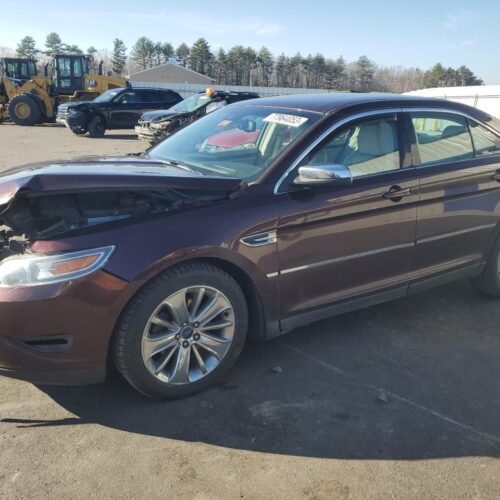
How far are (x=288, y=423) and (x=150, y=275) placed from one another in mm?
1106

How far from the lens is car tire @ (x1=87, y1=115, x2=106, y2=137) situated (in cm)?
2020

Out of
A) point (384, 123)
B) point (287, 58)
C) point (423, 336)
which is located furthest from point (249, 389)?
point (287, 58)

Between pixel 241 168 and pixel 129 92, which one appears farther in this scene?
→ pixel 129 92

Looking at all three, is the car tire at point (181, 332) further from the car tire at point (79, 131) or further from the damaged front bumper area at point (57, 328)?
the car tire at point (79, 131)

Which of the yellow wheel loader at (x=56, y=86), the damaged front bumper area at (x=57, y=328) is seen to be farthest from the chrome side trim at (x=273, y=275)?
the yellow wheel loader at (x=56, y=86)

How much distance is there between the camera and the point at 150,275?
269cm

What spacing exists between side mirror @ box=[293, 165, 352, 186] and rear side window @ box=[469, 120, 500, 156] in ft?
5.44

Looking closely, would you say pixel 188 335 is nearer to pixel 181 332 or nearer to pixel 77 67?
pixel 181 332

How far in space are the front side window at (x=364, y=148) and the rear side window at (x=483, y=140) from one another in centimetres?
90

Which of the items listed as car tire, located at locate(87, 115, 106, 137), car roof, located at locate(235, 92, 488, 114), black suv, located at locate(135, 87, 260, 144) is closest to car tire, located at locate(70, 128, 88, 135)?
car tire, located at locate(87, 115, 106, 137)

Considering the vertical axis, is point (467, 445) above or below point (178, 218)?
below

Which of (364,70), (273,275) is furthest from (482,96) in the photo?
(364,70)

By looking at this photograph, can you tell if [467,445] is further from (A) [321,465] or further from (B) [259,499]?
(B) [259,499]

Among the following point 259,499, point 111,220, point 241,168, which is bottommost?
point 259,499
